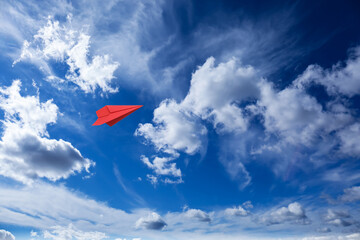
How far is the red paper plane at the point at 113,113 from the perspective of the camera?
88.1 feet

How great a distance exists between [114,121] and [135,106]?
159 inches

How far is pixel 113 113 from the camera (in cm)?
2917

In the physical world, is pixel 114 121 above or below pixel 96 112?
below

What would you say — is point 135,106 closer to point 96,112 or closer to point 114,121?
point 114,121

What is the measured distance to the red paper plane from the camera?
26861 mm

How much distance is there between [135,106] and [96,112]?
5.94 m

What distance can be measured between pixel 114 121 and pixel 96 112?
431 cm

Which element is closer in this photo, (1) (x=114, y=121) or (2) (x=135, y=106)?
(1) (x=114, y=121)

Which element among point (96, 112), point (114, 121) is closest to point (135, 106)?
point (114, 121)

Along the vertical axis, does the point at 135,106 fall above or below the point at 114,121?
above

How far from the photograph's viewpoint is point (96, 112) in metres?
29.3

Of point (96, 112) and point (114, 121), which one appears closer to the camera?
point (114, 121)

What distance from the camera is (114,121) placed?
1069 inches
